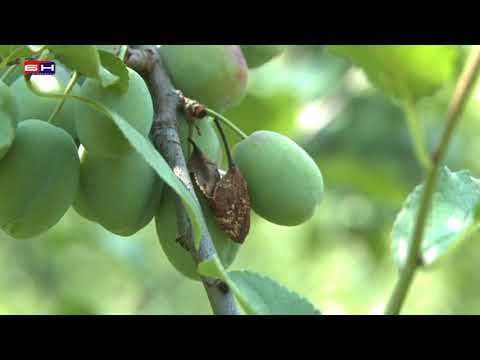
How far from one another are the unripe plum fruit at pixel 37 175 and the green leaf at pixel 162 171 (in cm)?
15

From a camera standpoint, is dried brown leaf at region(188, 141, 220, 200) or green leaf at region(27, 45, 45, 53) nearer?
green leaf at region(27, 45, 45, 53)

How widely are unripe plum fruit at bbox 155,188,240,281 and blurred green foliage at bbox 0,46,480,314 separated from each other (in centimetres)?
33

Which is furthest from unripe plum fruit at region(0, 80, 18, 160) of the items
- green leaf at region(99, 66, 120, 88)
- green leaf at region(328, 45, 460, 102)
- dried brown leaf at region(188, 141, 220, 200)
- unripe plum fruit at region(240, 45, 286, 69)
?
unripe plum fruit at region(240, 45, 286, 69)

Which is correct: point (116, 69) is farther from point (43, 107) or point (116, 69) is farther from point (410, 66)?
point (410, 66)

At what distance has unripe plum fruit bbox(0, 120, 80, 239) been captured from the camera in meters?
0.95

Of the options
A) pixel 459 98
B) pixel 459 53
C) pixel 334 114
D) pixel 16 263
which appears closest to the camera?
pixel 459 98

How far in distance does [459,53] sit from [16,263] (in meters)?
3.06

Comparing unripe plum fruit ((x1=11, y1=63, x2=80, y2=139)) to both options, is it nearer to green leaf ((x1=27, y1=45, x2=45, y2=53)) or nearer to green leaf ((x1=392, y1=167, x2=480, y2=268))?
green leaf ((x1=27, y1=45, x2=45, y2=53))

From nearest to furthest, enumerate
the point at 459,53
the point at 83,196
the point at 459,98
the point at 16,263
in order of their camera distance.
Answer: the point at 459,98, the point at 459,53, the point at 83,196, the point at 16,263

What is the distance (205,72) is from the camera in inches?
44.4

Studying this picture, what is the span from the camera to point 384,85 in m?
0.87

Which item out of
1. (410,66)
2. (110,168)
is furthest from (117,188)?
(410,66)
